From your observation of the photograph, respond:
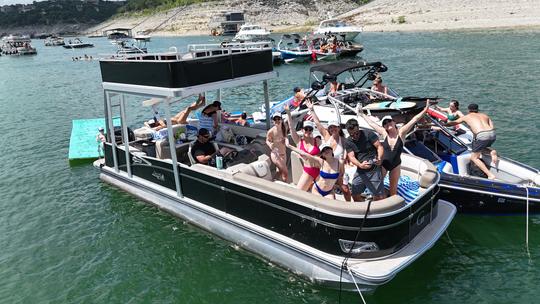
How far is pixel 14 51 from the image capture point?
2906 inches

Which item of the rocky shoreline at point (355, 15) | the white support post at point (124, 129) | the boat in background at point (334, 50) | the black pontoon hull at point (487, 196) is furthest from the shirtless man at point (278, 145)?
the rocky shoreline at point (355, 15)

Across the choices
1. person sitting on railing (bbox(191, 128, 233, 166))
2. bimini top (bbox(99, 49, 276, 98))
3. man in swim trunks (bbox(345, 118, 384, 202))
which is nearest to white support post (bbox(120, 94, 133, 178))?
bimini top (bbox(99, 49, 276, 98))

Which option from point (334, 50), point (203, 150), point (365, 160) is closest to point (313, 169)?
point (365, 160)

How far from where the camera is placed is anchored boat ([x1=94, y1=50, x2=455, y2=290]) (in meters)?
6.74

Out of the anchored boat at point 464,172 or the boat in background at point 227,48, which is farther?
the boat in background at point 227,48

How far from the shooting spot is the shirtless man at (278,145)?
887 cm

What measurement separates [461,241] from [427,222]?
70.1 inches

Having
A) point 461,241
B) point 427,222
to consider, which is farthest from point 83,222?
point 461,241

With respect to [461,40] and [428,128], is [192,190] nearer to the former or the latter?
[428,128]

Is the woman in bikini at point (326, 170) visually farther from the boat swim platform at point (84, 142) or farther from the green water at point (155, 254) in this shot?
the boat swim platform at point (84, 142)

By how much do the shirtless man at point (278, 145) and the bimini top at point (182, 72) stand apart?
120 cm

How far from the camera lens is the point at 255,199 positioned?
7820 millimetres

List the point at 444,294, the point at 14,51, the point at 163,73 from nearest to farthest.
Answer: the point at 444,294 < the point at 163,73 < the point at 14,51

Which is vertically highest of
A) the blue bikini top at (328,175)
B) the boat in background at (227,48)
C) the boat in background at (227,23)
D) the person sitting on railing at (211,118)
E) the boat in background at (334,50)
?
the boat in background at (227,23)
